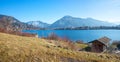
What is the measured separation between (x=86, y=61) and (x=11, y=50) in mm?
5640

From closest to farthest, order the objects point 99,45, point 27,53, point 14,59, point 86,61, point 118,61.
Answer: point 14,59 → point 27,53 → point 86,61 → point 118,61 → point 99,45

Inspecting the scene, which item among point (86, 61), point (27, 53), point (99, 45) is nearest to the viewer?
point (27, 53)

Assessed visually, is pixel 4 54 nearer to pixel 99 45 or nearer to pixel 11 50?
pixel 11 50

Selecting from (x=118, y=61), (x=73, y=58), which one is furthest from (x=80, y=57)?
(x=118, y=61)

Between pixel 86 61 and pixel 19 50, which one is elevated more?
pixel 19 50

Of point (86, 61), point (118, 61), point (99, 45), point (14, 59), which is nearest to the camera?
point (14, 59)

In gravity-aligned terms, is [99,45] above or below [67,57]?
below

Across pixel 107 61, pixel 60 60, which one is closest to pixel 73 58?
pixel 60 60

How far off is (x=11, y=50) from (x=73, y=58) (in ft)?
15.4

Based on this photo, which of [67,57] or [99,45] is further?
[99,45]

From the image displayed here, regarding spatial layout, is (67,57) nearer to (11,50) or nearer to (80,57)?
(80,57)

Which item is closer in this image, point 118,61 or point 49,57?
point 49,57

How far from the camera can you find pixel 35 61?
11273 millimetres

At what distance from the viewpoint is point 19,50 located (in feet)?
41.8
